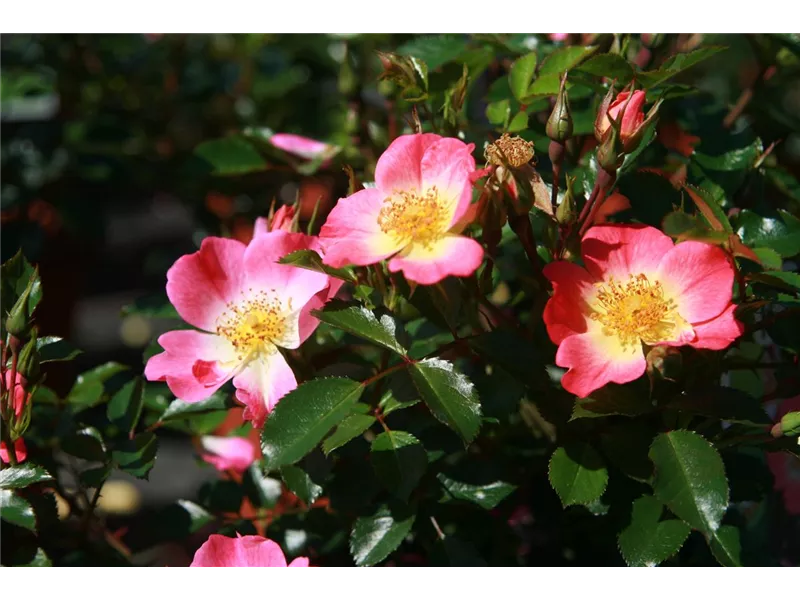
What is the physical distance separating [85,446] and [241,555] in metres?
0.28

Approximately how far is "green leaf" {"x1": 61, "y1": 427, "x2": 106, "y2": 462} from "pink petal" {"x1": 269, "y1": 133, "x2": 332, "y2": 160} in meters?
0.54

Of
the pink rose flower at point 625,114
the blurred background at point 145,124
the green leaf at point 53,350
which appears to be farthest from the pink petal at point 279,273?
the blurred background at point 145,124

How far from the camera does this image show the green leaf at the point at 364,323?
80 centimetres

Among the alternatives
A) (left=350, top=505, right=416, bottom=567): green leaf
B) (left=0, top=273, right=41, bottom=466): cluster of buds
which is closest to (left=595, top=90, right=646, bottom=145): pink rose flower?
(left=350, top=505, right=416, bottom=567): green leaf

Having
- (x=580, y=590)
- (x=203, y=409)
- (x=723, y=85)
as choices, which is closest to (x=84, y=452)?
(x=203, y=409)

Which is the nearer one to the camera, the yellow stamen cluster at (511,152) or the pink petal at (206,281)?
the yellow stamen cluster at (511,152)

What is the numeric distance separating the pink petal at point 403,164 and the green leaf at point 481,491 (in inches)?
12.9

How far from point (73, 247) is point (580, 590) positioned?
188 cm

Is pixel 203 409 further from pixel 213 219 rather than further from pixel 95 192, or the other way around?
pixel 95 192

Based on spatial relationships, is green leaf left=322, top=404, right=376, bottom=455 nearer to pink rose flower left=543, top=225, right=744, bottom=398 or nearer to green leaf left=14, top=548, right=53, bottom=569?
pink rose flower left=543, top=225, right=744, bottom=398

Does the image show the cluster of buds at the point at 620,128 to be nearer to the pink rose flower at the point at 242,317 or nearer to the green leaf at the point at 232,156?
the pink rose flower at the point at 242,317

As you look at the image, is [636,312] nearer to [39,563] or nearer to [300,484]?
[300,484]

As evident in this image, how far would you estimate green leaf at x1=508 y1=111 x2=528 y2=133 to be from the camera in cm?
99

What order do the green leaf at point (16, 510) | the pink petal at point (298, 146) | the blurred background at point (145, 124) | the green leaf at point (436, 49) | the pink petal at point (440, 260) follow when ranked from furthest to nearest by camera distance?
the blurred background at point (145, 124) → the pink petal at point (298, 146) → the green leaf at point (436, 49) → the green leaf at point (16, 510) → the pink petal at point (440, 260)
